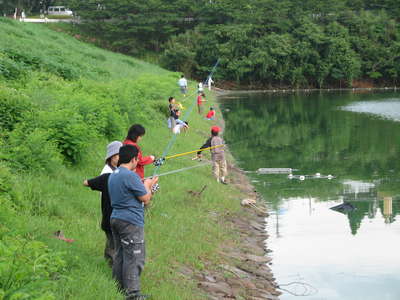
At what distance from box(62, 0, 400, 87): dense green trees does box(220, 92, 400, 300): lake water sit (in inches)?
1041

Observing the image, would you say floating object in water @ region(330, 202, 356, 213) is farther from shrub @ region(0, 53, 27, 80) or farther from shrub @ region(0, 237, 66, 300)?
shrub @ region(0, 237, 66, 300)

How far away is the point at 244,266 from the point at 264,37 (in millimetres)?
54651

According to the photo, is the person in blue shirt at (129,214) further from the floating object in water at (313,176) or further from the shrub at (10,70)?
the floating object in water at (313,176)

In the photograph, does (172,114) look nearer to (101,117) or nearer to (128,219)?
(101,117)

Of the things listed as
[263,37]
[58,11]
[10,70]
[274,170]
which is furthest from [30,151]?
[58,11]

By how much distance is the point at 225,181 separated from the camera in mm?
16141

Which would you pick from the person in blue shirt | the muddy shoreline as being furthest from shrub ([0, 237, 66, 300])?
the muddy shoreline

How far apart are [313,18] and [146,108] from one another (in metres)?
50.4

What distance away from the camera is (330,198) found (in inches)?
643

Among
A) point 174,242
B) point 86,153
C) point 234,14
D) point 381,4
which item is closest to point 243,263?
point 174,242

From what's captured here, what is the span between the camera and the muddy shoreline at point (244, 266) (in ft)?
→ 29.2

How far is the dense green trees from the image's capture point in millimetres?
62031

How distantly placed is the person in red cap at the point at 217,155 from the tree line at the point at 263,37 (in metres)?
45.5

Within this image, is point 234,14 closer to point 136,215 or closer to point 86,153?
point 86,153
